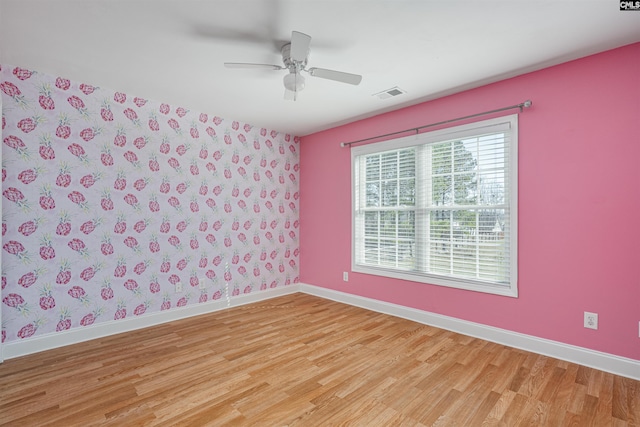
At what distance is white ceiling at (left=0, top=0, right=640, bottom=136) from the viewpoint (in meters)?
1.93

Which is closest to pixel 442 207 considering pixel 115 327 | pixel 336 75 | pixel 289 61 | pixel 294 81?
pixel 336 75

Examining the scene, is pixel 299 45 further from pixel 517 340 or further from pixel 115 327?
pixel 115 327

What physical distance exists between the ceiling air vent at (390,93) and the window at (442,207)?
57cm

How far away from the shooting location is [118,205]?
10.7ft

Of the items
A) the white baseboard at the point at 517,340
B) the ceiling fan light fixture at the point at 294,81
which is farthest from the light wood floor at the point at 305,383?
the ceiling fan light fixture at the point at 294,81

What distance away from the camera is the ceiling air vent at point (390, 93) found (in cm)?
319

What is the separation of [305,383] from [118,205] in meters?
2.60

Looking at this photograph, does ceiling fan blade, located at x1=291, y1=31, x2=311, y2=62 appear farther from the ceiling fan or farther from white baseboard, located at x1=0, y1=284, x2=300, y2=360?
white baseboard, located at x1=0, y1=284, x2=300, y2=360

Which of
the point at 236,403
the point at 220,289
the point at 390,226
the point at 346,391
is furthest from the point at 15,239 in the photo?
the point at 390,226

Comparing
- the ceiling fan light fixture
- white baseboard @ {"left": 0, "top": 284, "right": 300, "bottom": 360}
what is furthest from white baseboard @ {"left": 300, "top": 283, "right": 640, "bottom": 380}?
the ceiling fan light fixture

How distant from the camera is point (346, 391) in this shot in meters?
2.18

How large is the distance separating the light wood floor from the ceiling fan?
224cm

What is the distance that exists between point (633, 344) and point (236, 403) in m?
2.90

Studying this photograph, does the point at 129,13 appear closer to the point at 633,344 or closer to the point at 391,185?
the point at 391,185
